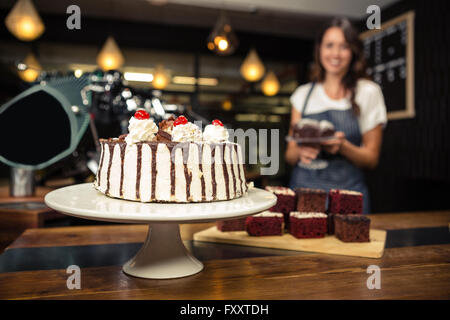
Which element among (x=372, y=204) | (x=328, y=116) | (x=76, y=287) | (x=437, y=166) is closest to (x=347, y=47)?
(x=328, y=116)

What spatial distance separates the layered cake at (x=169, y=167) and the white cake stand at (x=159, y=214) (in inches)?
1.5

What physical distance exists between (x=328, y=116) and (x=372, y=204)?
9.66ft

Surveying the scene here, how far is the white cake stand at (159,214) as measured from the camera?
767 millimetres

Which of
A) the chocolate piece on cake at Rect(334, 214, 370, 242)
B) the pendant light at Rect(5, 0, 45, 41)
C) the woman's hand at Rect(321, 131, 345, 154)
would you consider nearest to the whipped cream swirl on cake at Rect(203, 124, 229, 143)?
the chocolate piece on cake at Rect(334, 214, 370, 242)

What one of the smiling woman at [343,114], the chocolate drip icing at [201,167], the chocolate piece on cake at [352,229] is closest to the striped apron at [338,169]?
the smiling woman at [343,114]

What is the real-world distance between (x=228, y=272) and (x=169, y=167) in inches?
12.6

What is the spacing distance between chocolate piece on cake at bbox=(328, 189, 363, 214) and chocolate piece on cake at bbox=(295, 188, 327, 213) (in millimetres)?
38

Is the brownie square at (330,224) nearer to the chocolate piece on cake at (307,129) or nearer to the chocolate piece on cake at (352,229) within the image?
the chocolate piece on cake at (352,229)

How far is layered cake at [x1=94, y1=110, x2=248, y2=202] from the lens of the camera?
988mm

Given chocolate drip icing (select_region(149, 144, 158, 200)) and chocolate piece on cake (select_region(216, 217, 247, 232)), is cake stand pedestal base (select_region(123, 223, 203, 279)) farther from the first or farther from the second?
chocolate piece on cake (select_region(216, 217, 247, 232))

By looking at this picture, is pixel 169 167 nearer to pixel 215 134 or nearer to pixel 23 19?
pixel 215 134

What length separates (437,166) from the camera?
3725 millimetres

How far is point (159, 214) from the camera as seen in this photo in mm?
770
